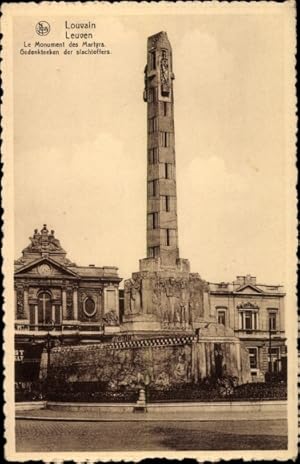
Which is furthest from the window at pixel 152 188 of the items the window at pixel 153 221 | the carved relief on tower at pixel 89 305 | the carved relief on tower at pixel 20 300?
the carved relief on tower at pixel 20 300

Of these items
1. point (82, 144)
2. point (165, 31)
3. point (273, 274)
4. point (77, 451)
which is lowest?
point (77, 451)

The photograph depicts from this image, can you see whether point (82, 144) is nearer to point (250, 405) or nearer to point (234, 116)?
point (234, 116)

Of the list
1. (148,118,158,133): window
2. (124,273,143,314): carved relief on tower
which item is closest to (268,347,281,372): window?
(124,273,143,314): carved relief on tower

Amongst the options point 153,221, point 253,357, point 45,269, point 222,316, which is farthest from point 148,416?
point 222,316

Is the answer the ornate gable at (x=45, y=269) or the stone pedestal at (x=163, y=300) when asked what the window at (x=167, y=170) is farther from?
the ornate gable at (x=45, y=269)

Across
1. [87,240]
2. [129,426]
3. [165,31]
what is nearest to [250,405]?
[129,426]

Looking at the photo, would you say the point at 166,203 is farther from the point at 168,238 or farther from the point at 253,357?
the point at 253,357
